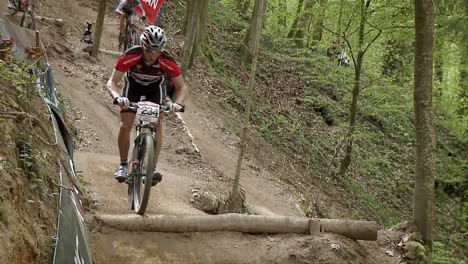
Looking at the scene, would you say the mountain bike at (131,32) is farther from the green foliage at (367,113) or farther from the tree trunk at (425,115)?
the tree trunk at (425,115)

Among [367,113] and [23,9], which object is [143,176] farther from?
[367,113]

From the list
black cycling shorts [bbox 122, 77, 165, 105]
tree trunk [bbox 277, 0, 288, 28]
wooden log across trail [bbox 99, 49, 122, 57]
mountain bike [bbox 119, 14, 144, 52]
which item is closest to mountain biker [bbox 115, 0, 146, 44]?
mountain bike [bbox 119, 14, 144, 52]

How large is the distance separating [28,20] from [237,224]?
8.81m

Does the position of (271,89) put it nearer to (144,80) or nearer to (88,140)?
(88,140)

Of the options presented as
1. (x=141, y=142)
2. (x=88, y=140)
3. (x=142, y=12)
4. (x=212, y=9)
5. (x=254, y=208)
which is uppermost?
(x=212, y=9)

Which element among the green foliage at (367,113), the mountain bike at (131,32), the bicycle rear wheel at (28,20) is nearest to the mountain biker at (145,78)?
the green foliage at (367,113)

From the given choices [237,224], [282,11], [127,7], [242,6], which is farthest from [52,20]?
[242,6]

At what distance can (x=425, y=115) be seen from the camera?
25.7 feet

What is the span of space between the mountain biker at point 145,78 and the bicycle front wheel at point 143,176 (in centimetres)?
17

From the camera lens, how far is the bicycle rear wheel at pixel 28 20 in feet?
41.5

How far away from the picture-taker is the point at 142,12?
541 inches

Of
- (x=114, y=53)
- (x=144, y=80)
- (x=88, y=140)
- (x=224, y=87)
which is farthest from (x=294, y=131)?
(x=144, y=80)

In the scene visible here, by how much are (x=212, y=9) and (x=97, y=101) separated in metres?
15.3

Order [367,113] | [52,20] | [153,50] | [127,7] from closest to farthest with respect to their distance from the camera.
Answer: [153,50], [127,7], [52,20], [367,113]
